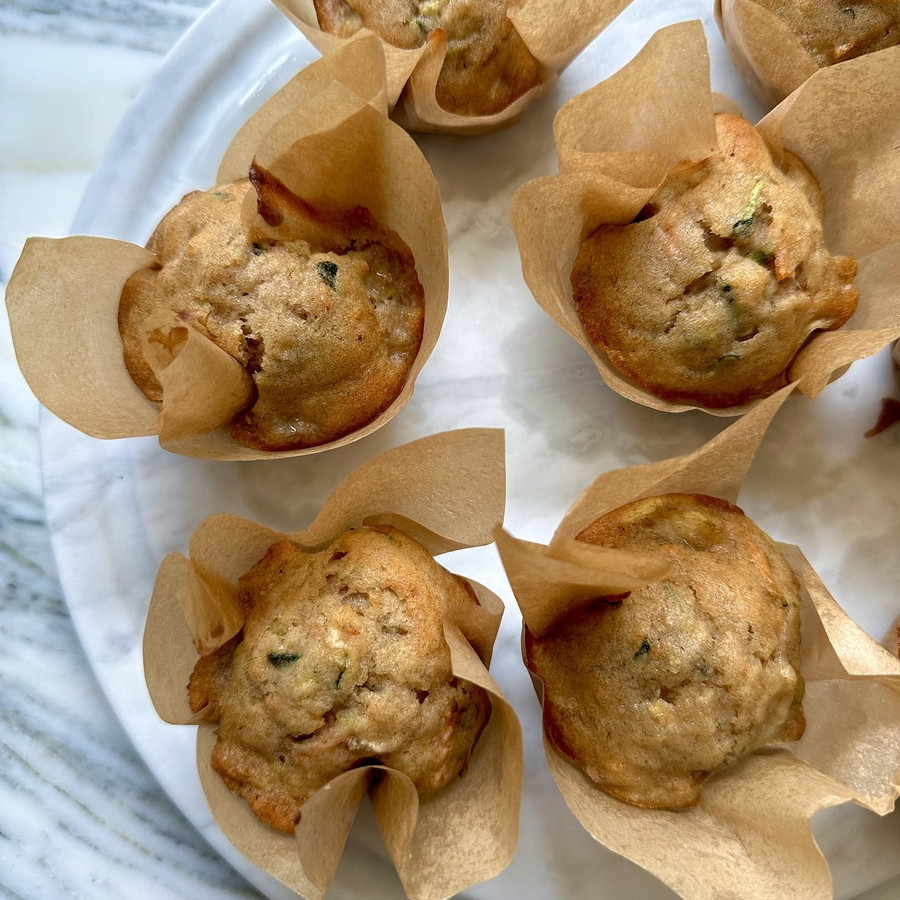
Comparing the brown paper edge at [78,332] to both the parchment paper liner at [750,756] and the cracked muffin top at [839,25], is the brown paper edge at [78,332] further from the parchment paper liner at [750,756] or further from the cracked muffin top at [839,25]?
the cracked muffin top at [839,25]

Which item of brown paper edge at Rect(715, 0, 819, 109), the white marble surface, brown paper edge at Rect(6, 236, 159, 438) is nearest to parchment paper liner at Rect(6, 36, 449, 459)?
brown paper edge at Rect(6, 236, 159, 438)

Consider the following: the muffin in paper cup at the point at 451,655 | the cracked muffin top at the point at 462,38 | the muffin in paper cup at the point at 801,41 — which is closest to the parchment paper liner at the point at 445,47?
the cracked muffin top at the point at 462,38

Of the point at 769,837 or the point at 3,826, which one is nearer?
the point at 769,837

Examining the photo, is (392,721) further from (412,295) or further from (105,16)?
(105,16)

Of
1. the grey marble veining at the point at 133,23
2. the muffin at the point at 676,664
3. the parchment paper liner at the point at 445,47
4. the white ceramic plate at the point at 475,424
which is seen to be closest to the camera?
the muffin at the point at 676,664

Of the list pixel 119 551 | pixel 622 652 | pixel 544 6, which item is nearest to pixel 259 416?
pixel 119 551

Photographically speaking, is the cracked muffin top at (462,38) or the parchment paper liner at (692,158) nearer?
the parchment paper liner at (692,158)

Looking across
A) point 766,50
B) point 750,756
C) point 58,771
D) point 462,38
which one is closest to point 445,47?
point 462,38

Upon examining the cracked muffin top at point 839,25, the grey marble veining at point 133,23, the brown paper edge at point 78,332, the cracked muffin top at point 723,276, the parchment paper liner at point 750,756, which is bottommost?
the parchment paper liner at point 750,756
